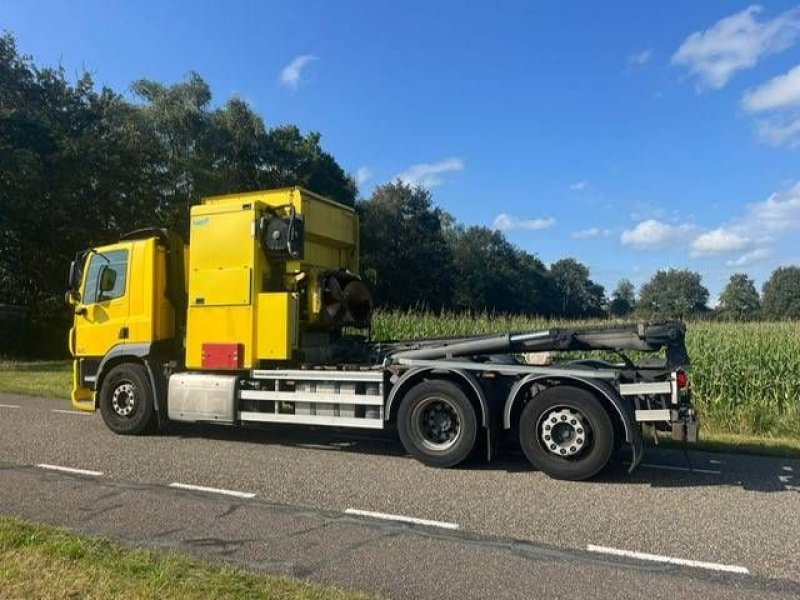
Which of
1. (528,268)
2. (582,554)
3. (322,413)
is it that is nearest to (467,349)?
(322,413)

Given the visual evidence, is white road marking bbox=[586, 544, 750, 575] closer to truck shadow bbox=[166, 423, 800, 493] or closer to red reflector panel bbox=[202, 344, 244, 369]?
truck shadow bbox=[166, 423, 800, 493]

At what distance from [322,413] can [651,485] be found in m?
4.09

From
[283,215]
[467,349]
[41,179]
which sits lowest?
[467,349]

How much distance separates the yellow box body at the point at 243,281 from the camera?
9734 millimetres

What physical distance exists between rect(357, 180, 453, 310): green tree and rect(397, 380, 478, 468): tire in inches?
1944

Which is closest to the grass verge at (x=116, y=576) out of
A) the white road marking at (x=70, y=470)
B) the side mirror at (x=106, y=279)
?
the white road marking at (x=70, y=470)

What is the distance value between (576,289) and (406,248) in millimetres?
65550

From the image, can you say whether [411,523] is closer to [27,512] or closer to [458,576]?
[458,576]

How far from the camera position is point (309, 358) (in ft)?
33.5

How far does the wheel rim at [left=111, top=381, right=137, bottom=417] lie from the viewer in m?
10.7

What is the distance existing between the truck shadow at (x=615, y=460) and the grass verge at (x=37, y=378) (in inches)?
263

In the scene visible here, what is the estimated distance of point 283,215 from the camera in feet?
32.9

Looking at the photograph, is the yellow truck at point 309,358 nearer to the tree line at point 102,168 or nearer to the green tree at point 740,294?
the tree line at point 102,168

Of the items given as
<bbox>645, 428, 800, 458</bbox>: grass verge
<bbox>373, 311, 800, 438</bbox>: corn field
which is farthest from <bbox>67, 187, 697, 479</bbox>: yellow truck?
<bbox>373, 311, 800, 438</bbox>: corn field
